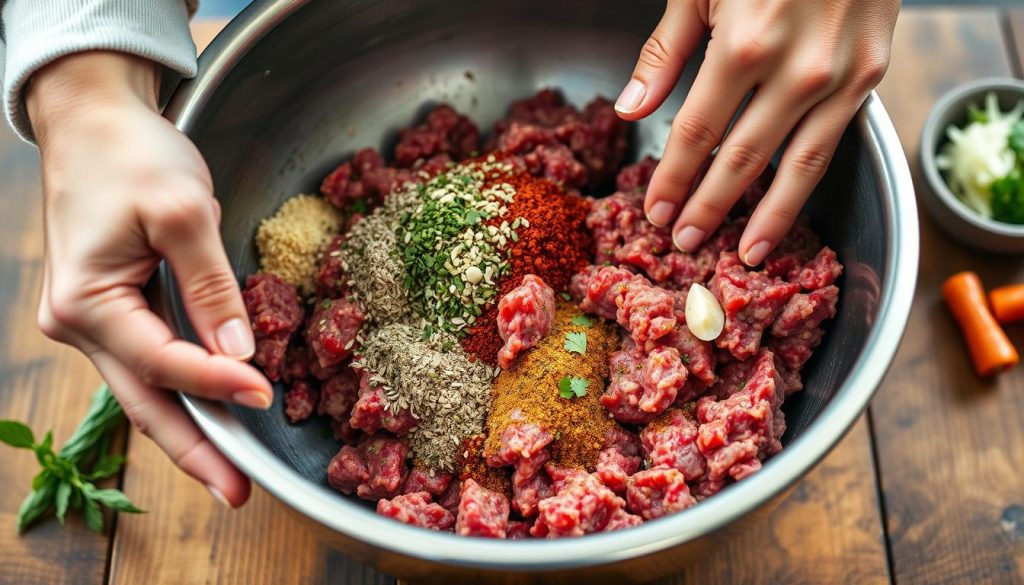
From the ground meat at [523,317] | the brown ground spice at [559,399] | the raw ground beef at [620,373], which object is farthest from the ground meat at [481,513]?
the ground meat at [523,317]

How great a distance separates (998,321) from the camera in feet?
9.85

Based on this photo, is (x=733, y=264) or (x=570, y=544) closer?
(x=570, y=544)

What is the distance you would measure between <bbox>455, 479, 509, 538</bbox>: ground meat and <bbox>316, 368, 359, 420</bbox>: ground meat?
1.60 feet

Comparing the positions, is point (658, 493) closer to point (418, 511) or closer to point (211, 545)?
point (418, 511)

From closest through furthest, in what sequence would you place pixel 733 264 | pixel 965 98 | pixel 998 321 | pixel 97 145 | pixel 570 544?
pixel 570 544, pixel 97 145, pixel 733 264, pixel 998 321, pixel 965 98

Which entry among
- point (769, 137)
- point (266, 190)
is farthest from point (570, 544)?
point (266, 190)

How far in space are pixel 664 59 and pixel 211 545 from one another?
2.00 metres

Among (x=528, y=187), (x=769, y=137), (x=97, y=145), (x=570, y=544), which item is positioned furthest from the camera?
(x=528, y=187)

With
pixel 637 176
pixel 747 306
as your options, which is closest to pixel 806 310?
pixel 747 306

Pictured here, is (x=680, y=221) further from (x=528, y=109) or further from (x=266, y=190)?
(x=266, y=190)

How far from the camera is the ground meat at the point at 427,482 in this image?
94.7 inches

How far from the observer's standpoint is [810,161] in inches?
89.9

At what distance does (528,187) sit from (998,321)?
1702 mm

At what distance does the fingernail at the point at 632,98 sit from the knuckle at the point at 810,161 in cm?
45
